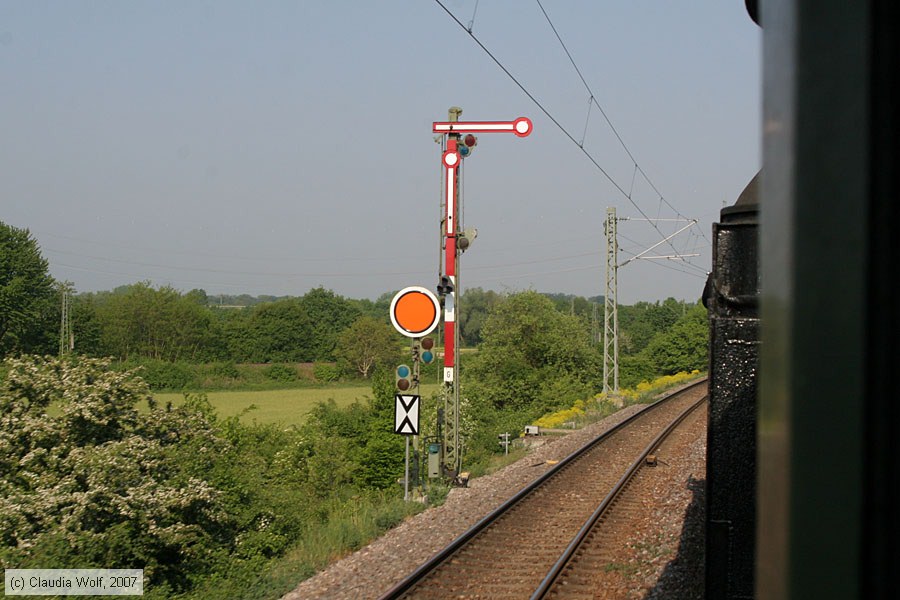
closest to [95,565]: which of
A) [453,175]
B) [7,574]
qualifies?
[7,574]

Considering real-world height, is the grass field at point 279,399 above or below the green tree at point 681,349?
below

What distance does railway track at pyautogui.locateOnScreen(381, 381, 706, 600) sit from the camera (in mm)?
7977

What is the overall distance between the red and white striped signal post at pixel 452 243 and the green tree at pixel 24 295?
55.5m

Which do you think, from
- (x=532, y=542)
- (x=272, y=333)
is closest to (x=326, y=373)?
(x=272, y=333)

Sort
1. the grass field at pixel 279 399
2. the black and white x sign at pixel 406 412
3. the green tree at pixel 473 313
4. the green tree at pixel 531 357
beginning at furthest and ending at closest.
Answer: the green tree at pixel 473 313
the grass field at pixel 279 399
the green tree at pixel 531 357
the black and white x sign at pixel 406 412

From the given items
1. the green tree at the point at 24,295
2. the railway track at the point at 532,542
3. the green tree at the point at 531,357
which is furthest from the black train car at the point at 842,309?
the green tree at the point at 24,295

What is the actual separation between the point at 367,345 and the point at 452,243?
60034 mm

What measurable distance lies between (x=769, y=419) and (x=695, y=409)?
24857 millimetres

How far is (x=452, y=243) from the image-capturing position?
45.8 ft

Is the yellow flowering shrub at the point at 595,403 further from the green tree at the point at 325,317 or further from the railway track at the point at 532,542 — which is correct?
the green tree at the point at 325,317

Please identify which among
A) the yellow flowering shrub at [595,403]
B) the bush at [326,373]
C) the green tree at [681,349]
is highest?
the green tree at [681,349]

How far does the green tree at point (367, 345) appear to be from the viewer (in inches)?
2879

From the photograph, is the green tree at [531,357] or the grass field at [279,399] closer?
the green tree at [531,357]

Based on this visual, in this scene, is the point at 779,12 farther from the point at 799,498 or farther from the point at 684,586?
the point at 684,586
